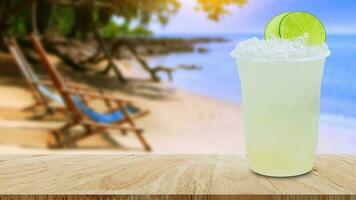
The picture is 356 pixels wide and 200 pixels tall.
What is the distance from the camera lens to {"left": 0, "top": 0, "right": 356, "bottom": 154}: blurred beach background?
255 inches

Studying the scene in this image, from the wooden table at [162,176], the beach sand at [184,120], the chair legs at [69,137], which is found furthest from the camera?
the beach sand at [184,120]

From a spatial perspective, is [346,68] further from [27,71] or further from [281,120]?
[281,120]

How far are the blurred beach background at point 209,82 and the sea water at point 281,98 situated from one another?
5.46 m

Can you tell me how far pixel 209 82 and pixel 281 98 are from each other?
247 inches

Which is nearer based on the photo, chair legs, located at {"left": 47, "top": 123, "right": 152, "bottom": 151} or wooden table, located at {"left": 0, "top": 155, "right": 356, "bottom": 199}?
wooden table, located at {"left": 0, "top": 155, "right": 356, "bottom": 199}

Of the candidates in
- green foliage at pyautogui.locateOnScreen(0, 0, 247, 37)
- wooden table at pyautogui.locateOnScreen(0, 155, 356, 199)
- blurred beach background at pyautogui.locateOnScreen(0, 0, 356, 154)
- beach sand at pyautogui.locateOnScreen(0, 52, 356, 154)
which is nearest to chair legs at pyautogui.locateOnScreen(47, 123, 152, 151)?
beach sand at pyautogui.locateOnScreen(0, 52, 356, 154)

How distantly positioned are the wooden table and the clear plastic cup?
24 mm

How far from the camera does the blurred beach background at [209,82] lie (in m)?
6.46

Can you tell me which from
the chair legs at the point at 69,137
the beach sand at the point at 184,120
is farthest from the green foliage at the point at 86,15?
the chair legs at the point at 69,137

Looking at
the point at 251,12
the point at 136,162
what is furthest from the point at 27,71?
the point at 136,162

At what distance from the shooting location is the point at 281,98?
0.77 m

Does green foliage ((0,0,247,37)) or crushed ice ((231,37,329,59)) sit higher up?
green foliage ((0,0,247,37))

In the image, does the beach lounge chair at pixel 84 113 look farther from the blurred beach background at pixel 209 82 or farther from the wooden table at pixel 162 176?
the wooden table at pixel 162 176

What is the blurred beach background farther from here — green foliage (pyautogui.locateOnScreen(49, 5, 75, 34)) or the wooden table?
the wooden table
